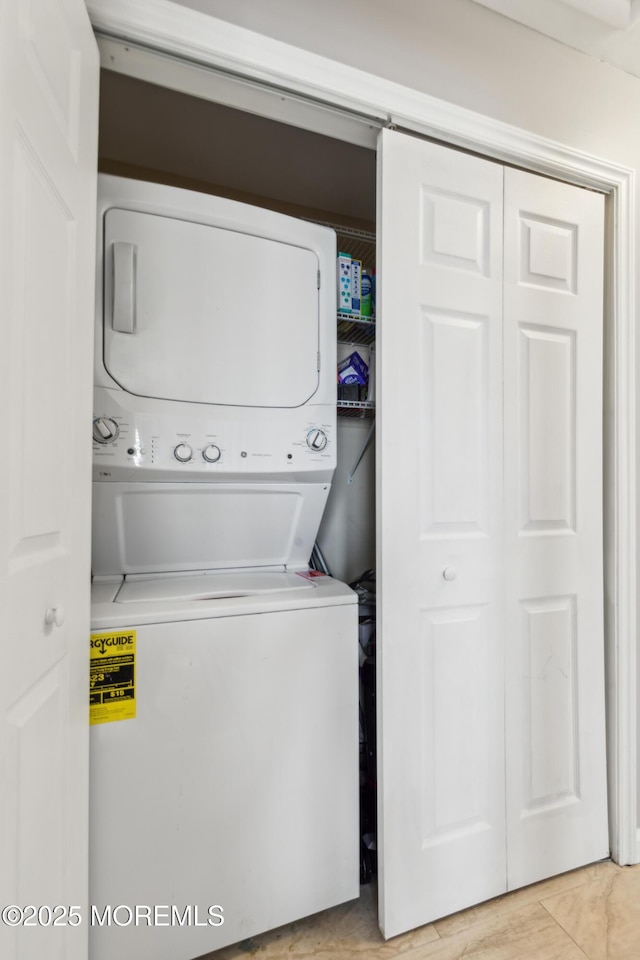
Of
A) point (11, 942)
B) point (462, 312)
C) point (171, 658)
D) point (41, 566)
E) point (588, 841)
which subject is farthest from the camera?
point (588, 841)

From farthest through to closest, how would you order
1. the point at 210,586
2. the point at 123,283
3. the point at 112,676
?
the point at 210,586, the point at 123,283, the point at 112,676

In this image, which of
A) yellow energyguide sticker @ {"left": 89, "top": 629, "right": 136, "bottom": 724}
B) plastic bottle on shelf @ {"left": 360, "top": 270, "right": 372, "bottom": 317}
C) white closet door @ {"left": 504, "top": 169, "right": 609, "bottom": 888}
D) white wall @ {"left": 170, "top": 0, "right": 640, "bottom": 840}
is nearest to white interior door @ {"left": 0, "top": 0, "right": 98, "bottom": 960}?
yellow energyguide sticker @ {"left": 89, "top": 629, "right": 136, "bottom": 724}

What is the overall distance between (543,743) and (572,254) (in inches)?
62.5

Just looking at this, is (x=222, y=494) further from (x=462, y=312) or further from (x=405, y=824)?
(x=405, y=824)

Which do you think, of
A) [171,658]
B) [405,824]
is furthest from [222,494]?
[405,824]

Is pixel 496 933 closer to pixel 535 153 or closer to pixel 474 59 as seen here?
pixel 535 153

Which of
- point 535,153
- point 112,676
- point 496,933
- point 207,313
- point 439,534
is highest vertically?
point 535,153

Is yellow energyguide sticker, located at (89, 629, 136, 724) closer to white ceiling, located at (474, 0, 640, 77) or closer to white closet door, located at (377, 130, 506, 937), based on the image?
white closet door, located at (377, 130, 506, 937)

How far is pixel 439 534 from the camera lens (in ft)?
4.33

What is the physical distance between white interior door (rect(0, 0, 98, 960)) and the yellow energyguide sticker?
0.20 feet

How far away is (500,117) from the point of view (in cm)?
140

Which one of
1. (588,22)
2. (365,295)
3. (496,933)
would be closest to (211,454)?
(365,295)

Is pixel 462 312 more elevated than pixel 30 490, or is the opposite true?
pixel 462 312

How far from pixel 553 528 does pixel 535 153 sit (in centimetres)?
118
